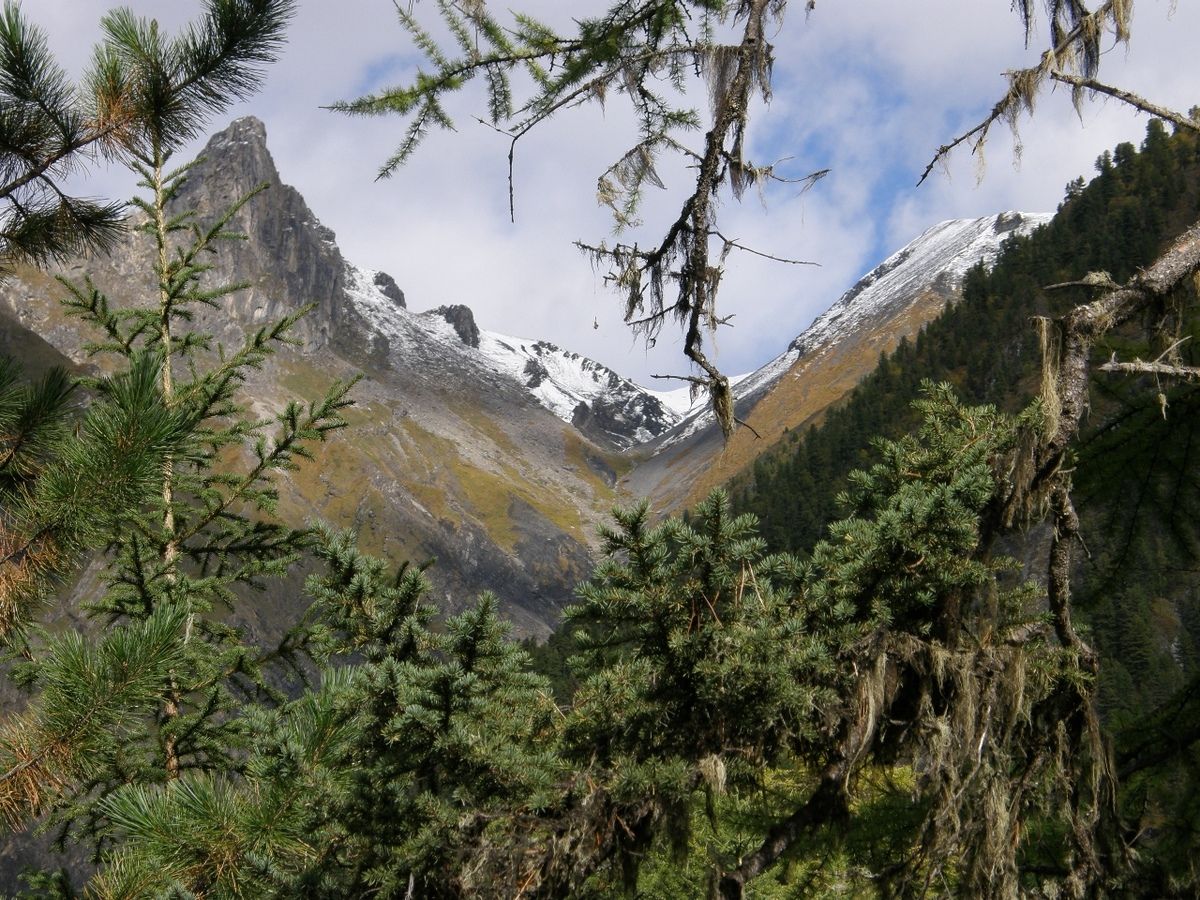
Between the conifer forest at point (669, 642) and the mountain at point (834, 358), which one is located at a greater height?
the conifer forest at point (669, 642)

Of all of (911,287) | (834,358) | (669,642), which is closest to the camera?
(669,642)

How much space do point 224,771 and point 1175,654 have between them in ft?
243

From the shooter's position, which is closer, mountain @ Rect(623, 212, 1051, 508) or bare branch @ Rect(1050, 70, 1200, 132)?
bare branch @ Rect(1050, 70, 1200, 132)

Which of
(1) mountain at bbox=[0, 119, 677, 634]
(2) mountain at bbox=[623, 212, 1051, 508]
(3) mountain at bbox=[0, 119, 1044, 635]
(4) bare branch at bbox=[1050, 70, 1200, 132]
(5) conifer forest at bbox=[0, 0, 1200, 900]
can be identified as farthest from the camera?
(2) mountain at bbox=[623, 212, 1051, 508]

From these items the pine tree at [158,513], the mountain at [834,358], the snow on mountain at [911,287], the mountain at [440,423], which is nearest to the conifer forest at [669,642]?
the pine tree at [158,513]

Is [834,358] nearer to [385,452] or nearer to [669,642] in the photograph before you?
[385,452]

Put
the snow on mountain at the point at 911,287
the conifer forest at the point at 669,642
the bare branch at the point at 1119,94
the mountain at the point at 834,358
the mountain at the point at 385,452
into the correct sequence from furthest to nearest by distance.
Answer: the snow on mountain at the point at 911,287
the mountain at the point at 834,358
the mountain at the point at 385,452
the bare branch at the point at 1119,94
the conifer forest at the point at 669,642

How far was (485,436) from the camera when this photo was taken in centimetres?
18712

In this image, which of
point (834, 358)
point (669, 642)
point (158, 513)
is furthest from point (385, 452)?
point (669, 642)

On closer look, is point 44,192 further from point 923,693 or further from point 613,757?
point 923,693

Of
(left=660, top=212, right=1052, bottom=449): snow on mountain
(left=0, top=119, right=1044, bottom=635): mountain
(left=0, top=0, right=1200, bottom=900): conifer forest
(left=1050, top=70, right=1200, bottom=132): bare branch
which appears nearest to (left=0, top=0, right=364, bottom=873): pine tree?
(left=0, top=0, right=1200, bottom=900): conifer forest

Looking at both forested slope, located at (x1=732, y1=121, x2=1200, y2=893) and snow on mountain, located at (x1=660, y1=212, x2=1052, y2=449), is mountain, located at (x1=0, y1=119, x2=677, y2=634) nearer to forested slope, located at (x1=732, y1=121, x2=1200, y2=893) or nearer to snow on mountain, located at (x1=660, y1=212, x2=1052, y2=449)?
snow on mountain, located at (x1=660, y1=212, x2=1052, y2=449)

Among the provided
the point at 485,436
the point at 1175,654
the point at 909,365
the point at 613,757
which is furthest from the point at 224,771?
the point at 485,436

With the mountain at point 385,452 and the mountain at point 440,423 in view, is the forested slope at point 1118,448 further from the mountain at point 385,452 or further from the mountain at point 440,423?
the mountain at point 385,452
